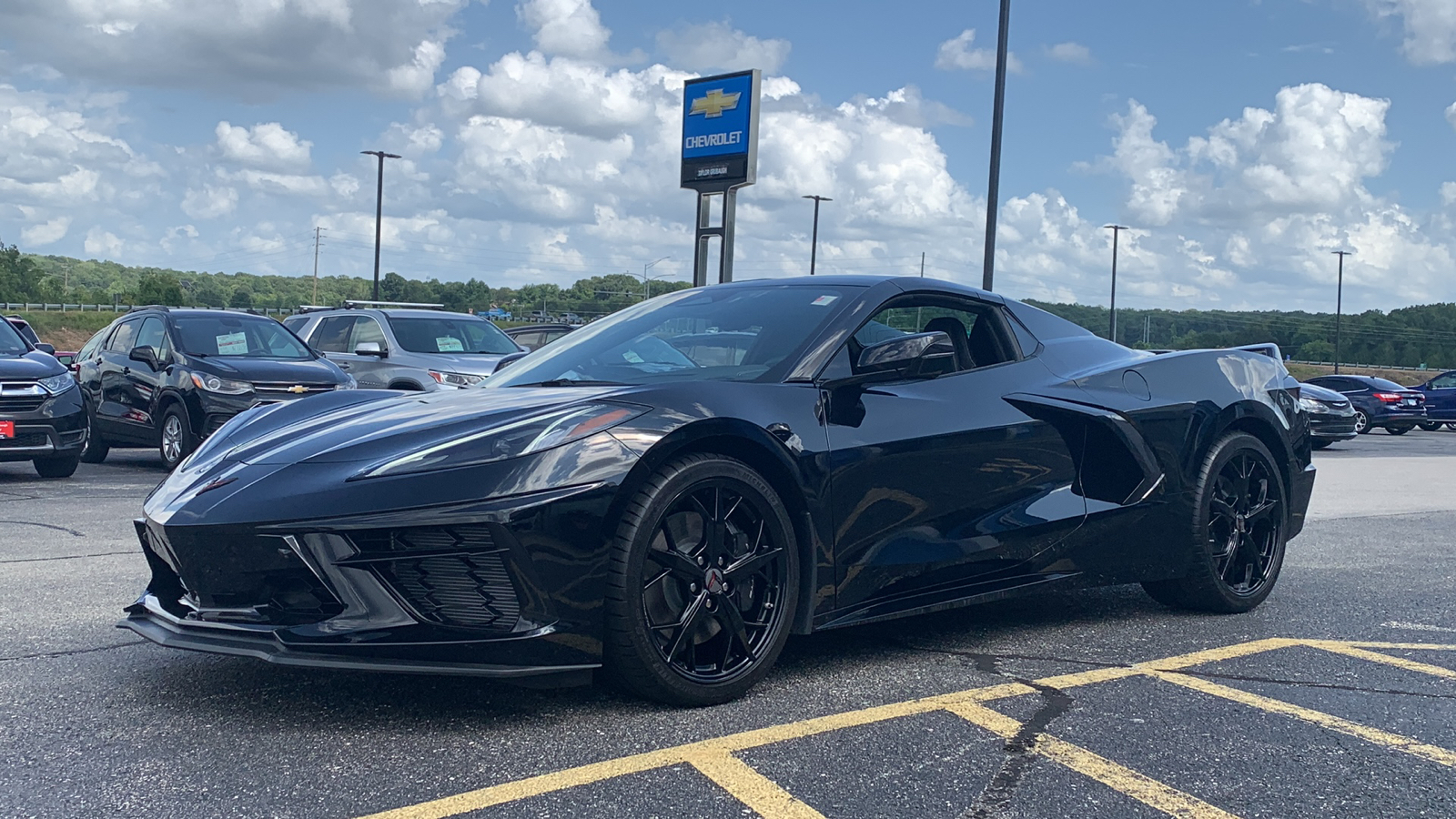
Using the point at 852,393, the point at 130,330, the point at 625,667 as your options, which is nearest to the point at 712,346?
the point at 852,393

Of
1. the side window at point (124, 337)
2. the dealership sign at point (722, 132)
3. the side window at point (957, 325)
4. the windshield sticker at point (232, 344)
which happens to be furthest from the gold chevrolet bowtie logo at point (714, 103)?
the side window at point (957, 325)

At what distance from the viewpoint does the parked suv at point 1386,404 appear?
3089 centimetres

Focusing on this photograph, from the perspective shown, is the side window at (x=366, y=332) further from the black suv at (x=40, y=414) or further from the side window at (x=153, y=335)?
the black suv at (x=40, y=414)

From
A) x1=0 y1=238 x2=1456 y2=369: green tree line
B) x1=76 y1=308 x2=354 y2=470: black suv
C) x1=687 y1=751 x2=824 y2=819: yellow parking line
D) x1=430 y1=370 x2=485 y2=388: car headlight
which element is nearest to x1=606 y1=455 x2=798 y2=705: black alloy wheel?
x1=687 y1=751 x2=824 y2=819: yellow parking line

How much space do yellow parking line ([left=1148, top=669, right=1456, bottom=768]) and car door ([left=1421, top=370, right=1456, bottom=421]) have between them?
3369 cm

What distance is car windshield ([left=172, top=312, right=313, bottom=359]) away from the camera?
1203cm

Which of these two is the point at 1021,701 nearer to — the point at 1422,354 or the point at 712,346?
the point at 712,346

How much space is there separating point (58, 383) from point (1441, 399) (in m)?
33.7

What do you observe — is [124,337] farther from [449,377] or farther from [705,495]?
[705,495]

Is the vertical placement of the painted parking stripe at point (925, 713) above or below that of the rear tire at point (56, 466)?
above

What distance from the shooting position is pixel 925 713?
3553 mm

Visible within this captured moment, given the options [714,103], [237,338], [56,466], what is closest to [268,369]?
[237,338]

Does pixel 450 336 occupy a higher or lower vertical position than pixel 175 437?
higher

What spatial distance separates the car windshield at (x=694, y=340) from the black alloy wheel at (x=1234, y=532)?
1835 mm
